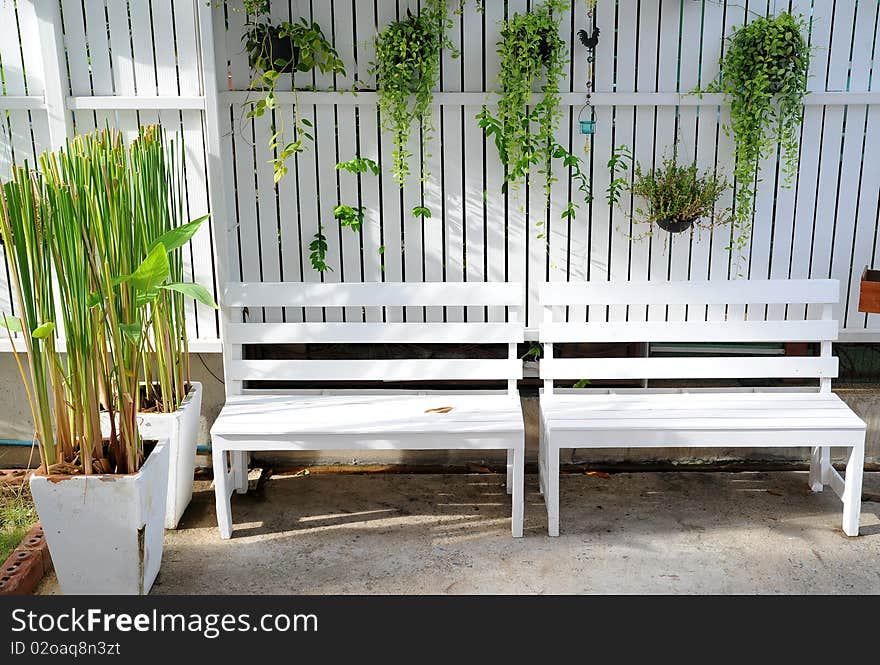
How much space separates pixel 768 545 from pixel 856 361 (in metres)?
1.39

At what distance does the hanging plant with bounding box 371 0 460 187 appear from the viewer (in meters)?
3.99

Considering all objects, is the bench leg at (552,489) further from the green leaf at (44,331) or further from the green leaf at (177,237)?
the green leaf at (44,331)

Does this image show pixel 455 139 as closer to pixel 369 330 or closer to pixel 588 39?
pixel 588 39

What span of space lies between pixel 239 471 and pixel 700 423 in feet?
6.60

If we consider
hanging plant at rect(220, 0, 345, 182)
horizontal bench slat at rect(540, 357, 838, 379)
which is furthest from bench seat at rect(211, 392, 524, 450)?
hanging plant at rect(220, 0, 345, 182)

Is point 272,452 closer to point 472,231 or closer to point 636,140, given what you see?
point 472,231

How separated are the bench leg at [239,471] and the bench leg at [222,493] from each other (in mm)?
346

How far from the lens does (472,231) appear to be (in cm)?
438

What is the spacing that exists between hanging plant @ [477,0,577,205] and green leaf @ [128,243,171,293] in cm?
169

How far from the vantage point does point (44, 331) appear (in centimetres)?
295

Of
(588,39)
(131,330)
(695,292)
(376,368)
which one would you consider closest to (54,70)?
(131,330)

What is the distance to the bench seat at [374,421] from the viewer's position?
3.70 meters
